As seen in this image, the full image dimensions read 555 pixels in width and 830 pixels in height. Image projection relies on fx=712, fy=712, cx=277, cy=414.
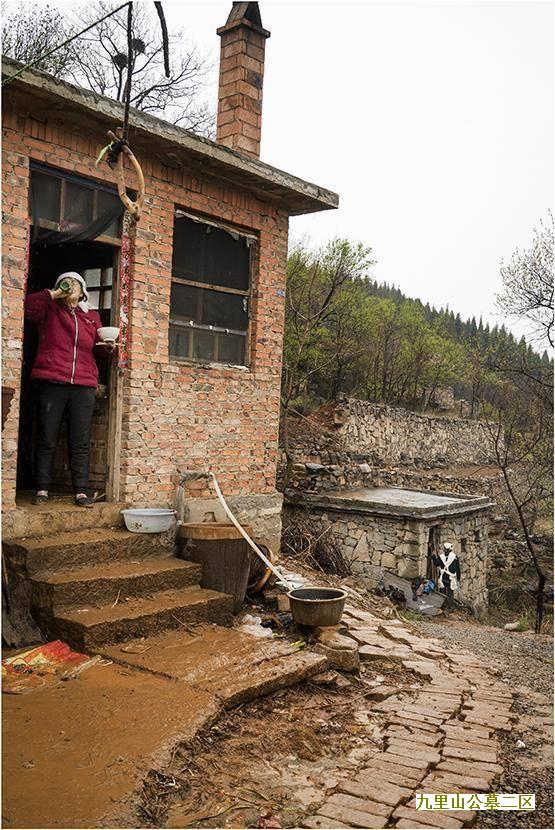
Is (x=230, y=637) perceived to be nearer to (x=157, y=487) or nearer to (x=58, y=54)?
(x=157, y=487)

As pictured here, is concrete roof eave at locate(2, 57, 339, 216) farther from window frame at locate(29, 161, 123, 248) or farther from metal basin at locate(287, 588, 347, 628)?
metal basin at locate(287, 588, 347, 628)

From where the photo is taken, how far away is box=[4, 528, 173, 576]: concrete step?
5.91 metres

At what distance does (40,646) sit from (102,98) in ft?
15.4

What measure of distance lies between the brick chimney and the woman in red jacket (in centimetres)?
330

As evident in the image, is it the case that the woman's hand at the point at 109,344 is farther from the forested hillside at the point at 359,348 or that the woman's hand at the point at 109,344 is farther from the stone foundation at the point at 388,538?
the forested hillside at the point at 359,348

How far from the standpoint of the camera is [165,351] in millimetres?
7586

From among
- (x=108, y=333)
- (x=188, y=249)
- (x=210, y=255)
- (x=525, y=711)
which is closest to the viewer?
(x=525, y=711)

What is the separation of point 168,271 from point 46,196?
58.1 inches

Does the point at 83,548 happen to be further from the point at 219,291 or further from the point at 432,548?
the point at 432,548

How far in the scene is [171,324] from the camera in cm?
778

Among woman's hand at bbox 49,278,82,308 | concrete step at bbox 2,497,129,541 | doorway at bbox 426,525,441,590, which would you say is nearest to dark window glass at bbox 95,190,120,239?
woman's hand at bbox 49,278,82,308

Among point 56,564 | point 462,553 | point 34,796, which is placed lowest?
point 462,553

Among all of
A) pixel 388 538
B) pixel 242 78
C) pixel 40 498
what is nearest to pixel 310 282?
pixel 388 538

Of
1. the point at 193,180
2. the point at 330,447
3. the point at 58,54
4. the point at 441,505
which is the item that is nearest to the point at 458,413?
the point at 330,447
